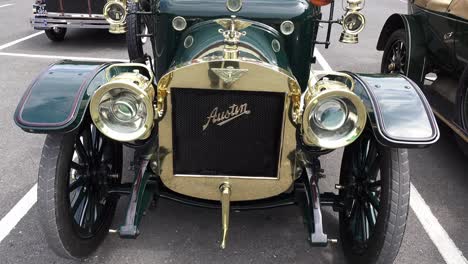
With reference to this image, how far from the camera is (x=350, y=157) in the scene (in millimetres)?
2762

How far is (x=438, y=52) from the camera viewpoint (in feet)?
14.0

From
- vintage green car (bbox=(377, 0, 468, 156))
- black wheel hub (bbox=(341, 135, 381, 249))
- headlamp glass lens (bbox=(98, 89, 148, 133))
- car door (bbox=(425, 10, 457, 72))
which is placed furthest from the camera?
car door (bbox=(425, 10, 457, 72))

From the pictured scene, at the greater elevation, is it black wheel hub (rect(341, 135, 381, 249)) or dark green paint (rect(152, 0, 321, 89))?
dark green paint (rect(152, 0, 321, 89))

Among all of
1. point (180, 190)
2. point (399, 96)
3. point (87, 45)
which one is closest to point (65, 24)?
point (87, 45)

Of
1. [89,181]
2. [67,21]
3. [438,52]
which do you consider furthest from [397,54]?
[67,21]

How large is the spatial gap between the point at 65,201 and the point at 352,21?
201cm

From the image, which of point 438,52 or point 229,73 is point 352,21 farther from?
point 438,52

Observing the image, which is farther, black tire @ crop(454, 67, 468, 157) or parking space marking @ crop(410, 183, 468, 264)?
black tire @ crop(454, 67, 468, 157)

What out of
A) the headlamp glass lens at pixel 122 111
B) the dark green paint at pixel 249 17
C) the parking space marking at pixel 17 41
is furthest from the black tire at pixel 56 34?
the headlamp glass lens at pixel 122 111

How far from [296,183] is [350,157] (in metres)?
0.40

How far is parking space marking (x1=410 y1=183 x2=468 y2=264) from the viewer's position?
2781mm

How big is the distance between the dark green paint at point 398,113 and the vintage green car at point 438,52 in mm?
1446

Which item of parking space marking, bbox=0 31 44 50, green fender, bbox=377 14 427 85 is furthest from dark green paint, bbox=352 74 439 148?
parking space marking, bbox=0 31 44 50

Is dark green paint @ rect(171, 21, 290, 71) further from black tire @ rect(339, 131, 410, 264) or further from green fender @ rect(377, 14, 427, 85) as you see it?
green fender @ rect(377, 14, 427, 85)
